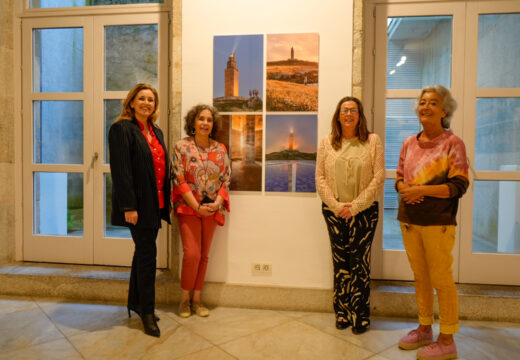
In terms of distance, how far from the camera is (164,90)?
10.2 ft

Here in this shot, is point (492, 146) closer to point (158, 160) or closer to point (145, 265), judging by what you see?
point (158, 160)

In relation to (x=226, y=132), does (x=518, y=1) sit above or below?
above

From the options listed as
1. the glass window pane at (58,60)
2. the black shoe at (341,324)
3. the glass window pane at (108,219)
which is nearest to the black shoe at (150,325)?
the glass window pane at (108,219)

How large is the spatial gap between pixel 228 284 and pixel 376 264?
1.26 meters

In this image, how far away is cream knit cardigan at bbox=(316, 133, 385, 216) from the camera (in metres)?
2.29

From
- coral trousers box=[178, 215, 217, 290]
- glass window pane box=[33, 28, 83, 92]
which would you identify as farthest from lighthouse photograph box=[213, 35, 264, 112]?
glass window pane box=[33, 28, 83, 92]

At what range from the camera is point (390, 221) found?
9.75 ft

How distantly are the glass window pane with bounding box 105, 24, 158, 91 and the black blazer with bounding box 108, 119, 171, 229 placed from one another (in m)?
1.07

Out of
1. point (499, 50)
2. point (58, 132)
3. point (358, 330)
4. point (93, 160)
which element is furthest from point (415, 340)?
point (58, 132)

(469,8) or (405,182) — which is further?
(469,8)

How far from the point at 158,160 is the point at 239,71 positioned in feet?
3.22

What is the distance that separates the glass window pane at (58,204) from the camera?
3.31 metres

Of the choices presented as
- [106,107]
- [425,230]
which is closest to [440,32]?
[425,230]

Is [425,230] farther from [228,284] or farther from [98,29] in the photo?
[98,29]
